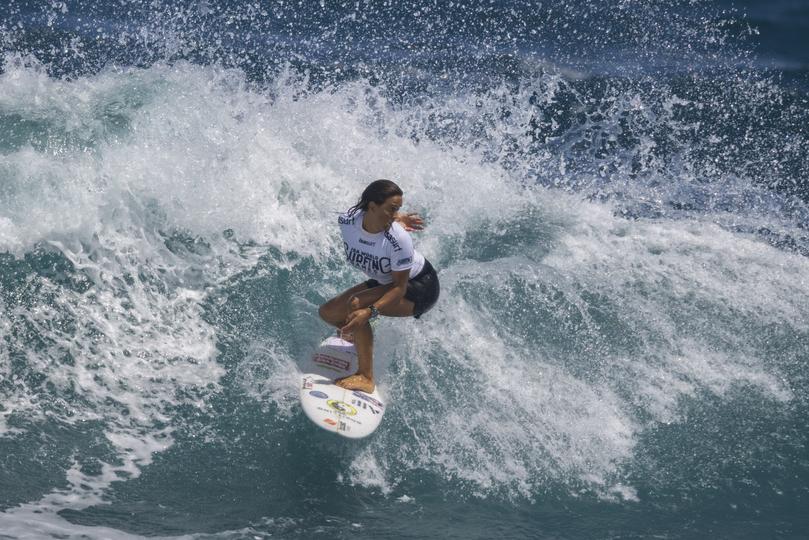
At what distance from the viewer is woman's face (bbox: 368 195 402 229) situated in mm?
5895

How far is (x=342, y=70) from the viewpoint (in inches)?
498

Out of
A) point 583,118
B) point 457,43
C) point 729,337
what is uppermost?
point 457,43

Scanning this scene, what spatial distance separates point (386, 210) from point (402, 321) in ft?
5.74

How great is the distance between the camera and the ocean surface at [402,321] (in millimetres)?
6238

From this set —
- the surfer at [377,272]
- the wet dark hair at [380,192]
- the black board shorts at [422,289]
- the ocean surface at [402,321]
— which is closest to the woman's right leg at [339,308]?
the surfer at [377,272]

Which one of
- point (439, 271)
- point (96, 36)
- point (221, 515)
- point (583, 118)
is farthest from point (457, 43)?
point (221, 515)

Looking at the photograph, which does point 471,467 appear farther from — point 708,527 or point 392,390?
point 708,527

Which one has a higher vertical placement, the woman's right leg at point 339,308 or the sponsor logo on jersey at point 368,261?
the sponsor logo on jersey at point 368,261

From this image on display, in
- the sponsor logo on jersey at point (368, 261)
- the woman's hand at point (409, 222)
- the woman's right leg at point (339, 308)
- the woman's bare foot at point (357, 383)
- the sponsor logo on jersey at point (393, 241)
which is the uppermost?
the woman's hand at point (409, 222)

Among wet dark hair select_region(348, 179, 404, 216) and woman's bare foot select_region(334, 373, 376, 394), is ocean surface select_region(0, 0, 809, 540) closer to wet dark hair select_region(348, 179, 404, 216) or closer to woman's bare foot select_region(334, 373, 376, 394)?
woman's bare foot select_region(334, 373, 376, 394)

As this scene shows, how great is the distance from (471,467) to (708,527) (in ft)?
5.59

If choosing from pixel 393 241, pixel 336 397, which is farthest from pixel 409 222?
pixel 336 397

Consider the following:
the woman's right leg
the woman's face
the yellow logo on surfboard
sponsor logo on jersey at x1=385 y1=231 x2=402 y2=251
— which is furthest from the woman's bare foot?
the woman's face

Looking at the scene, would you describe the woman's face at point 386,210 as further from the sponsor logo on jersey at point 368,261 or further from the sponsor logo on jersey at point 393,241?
the sponsor logo on jersey at point 368,261
